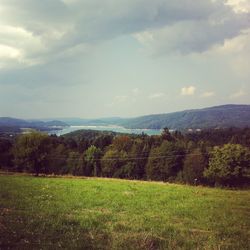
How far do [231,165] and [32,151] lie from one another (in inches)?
1627

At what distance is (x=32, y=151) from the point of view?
243ft

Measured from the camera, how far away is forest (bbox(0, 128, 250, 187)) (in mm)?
75500

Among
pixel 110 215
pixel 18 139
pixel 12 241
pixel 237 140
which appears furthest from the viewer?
pixel 237 140

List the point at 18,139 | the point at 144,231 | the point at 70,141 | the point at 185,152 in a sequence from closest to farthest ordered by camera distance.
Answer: the point at 144,231 → the point at 18,139 → the point at 185,152 → the point at 70,141

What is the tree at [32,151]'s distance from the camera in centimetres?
7406

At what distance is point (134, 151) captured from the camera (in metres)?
128

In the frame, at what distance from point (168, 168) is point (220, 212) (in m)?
94.6

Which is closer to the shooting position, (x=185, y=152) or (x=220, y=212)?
(x=220, y=212)

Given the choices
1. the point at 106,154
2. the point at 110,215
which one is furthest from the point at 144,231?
the point at 106,154

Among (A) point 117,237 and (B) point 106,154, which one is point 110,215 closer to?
(A) point 117,237

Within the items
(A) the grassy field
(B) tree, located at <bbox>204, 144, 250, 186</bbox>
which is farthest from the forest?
(A) the grassy field

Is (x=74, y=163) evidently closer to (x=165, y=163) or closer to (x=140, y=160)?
(x=140, y=160)

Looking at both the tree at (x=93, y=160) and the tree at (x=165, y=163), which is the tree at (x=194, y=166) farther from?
the tree at (x=93, y=160)

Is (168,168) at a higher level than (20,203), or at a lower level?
lower
